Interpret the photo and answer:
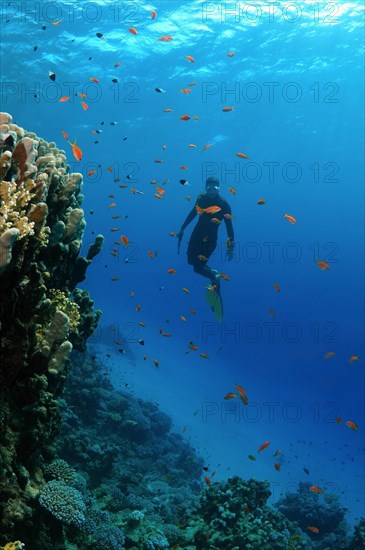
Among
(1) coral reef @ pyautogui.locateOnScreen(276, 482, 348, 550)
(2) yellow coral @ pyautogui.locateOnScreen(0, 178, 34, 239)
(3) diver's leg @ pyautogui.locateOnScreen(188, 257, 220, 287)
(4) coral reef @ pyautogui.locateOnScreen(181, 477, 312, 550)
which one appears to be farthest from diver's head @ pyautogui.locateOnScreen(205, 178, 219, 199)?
(1) coral reef @ pyautogui.locateOnScreen(276, 482, 348, 550)

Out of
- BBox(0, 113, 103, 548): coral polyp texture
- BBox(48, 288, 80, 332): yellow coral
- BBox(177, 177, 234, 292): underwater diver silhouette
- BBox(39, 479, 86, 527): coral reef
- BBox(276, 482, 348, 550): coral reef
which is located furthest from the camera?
BBox(177, 177, 234, 292): underwater diver silhouette

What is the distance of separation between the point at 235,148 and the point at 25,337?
50.0m

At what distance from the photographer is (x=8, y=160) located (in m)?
3.62

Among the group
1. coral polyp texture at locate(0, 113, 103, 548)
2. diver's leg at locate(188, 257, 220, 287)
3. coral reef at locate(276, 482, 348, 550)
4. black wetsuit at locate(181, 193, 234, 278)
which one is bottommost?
coral polyp texture at locate(0, 113, 103, 548)

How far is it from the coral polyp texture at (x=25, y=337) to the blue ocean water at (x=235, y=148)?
700cm

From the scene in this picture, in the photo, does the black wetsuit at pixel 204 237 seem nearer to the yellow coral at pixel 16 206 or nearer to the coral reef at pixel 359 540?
the coral reef at pixel 359 540

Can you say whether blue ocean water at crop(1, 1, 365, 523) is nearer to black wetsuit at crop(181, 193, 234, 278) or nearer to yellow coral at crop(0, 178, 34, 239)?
black wetsuit at crop(181, 193, 234, 278)

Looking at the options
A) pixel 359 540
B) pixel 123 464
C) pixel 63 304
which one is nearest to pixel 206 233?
pixel 123 464

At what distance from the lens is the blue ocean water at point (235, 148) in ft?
87.9

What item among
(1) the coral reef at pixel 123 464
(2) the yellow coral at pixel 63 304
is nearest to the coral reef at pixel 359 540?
(1) the coral reef at pixel 123 464

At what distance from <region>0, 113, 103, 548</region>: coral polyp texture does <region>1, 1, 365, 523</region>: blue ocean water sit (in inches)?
276

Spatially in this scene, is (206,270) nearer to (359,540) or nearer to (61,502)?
(359,540)

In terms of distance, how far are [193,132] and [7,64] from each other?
20.0 metres

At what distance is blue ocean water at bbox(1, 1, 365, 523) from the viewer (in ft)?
87.9
